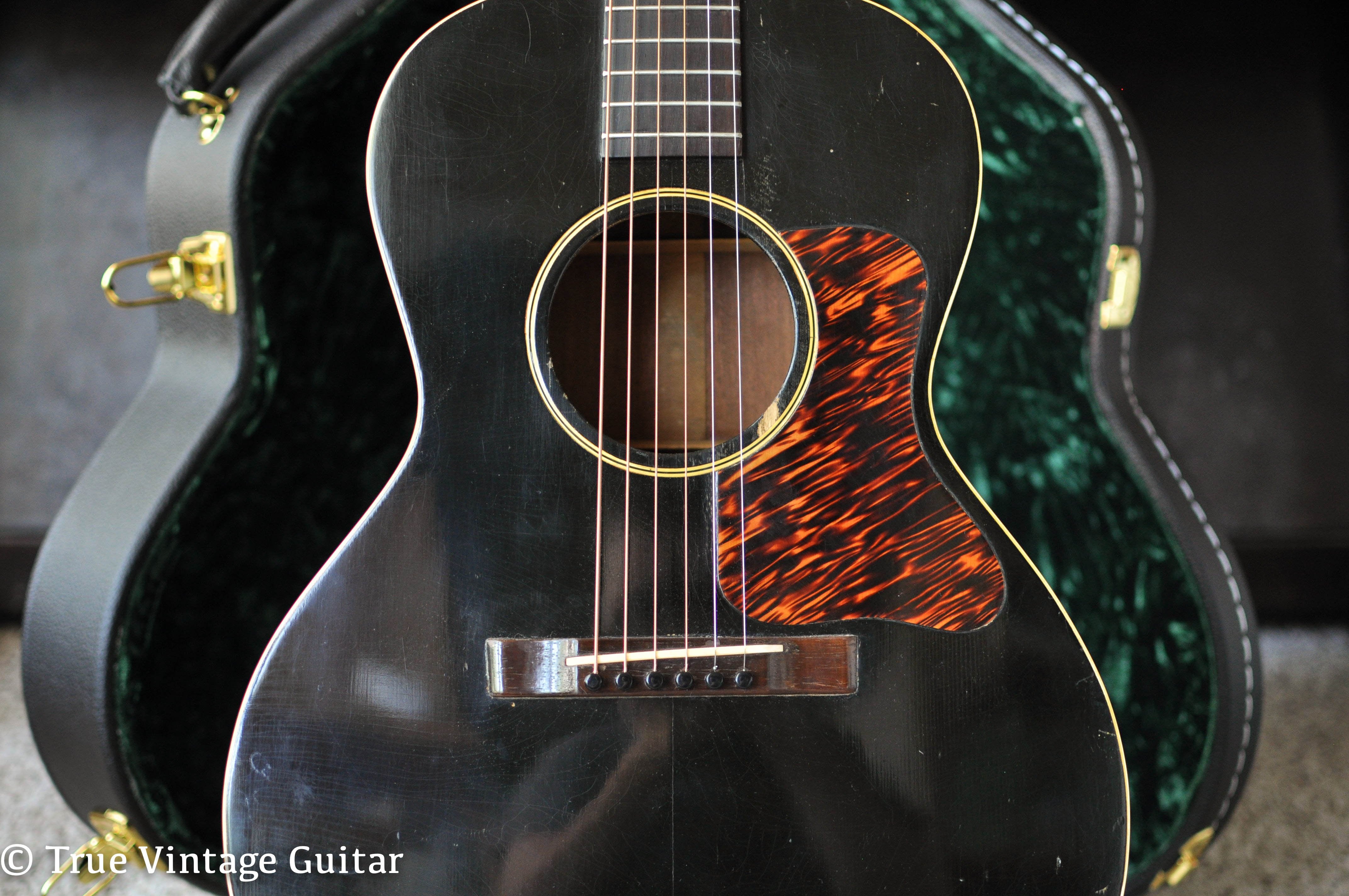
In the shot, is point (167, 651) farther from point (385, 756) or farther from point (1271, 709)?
point (1271, 709)

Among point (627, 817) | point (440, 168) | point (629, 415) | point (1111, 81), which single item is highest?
point (1111, 81)

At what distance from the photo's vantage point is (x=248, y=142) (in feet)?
2.16

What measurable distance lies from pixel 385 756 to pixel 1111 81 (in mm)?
1123

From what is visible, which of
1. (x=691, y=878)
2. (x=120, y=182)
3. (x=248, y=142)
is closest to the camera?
(x=691, y=878)

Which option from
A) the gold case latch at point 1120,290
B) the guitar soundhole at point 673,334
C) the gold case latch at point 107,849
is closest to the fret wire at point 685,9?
the guitar soundhole at point 673,334

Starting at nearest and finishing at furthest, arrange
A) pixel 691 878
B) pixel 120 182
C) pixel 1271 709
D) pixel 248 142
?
pixel 691 878
pixel 248 142
pixel 1271 709
pixel 120 182

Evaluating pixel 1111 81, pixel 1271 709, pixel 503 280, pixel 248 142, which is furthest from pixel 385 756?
pixel 1111 81

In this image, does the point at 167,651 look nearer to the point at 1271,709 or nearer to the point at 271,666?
the point at 271,666

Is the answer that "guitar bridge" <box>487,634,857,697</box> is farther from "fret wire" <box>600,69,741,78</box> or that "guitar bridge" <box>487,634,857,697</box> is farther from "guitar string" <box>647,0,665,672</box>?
"fret wire" <box>600,69,741,78</box>

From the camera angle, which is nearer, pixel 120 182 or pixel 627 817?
pixel 627 817

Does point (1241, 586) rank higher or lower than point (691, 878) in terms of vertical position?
higher

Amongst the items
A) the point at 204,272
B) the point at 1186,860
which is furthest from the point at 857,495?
the point at 204,272

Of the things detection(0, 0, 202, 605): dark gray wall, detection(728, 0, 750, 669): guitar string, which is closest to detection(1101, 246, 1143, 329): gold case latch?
detection(728, 0, 750, 669): guitar string

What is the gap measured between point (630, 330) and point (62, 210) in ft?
3.00
